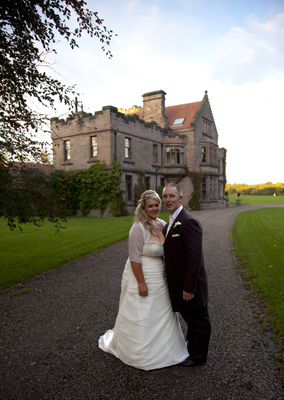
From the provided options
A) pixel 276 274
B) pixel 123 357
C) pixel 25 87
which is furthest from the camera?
pixel 276 274

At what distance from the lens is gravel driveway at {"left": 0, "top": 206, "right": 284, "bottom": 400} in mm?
2885

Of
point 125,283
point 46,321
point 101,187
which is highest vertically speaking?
point 101,187

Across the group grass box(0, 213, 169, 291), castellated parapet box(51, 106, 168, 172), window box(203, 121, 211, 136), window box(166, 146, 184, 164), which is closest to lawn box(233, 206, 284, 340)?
grass box(0, 213, 169, 291)

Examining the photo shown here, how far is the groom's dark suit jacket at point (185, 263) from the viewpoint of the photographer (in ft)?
10.3

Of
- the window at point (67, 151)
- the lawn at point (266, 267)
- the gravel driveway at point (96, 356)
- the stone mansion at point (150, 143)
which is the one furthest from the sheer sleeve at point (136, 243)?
the window at point (67, 151)

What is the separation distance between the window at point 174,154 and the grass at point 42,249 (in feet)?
49.9

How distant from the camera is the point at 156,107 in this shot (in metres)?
29.6

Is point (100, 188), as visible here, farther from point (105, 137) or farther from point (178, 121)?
point (178, 121)

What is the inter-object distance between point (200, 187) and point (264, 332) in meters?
25.2

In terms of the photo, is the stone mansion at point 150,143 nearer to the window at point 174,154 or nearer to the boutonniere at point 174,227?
the window at point 174,154

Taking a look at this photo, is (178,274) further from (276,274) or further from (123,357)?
(276,274)

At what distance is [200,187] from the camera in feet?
94.4

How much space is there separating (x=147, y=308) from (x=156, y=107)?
28.6m

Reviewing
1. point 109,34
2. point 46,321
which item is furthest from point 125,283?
point 109,34
